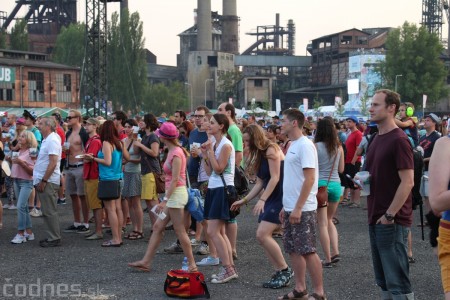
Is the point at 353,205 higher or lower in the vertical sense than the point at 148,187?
lower

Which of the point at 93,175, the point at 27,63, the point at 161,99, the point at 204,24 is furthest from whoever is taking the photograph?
the point at 204,24

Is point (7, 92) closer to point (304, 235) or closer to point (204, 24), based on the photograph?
point (204, 24)

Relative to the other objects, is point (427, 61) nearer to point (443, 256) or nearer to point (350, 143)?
point (350, 143)

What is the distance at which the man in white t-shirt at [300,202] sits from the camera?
A: 6.55 meters

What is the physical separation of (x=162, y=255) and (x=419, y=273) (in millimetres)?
3361

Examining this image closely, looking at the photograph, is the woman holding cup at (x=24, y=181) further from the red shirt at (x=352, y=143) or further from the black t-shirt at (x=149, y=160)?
the red shirt at (x=352, y=143)

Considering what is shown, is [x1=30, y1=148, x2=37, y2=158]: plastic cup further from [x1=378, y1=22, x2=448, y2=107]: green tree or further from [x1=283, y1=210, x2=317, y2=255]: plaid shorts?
[x1=378, y1=22, x2=448, y2=107]: green tree

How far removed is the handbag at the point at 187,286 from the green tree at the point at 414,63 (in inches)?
2989

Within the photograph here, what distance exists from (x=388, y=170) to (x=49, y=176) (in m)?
5.96

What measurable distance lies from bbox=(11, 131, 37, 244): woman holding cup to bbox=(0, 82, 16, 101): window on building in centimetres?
5078

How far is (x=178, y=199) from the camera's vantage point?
798 cm

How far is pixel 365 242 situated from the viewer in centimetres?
1066

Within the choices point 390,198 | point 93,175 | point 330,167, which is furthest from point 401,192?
point 93,175

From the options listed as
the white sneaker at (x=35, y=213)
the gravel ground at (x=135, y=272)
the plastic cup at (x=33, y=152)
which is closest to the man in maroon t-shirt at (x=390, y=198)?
the gravel ground at (x=135, y=272)
